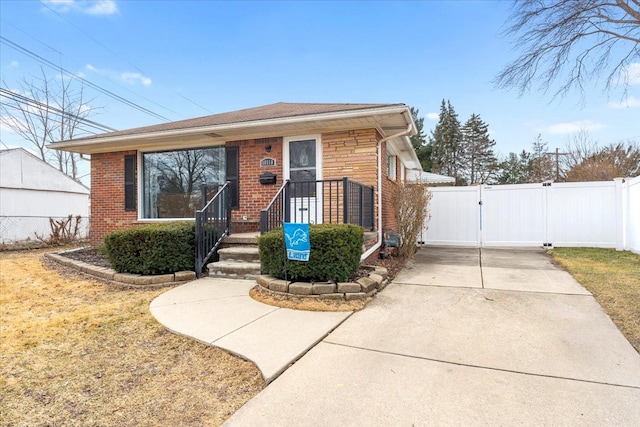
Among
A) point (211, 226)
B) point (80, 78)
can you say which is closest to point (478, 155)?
point (211, 226)

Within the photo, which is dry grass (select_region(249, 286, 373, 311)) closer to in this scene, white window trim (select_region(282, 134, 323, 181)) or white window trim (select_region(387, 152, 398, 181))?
white window trim (select_region(282, 134, 323, 181))

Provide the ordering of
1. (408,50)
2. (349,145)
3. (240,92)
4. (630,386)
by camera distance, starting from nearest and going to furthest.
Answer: (630,386), (349,145), (408,50), (240,92)

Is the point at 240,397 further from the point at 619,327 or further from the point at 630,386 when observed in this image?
the point at 619,327

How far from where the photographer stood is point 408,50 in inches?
453

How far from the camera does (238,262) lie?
5.54 metres

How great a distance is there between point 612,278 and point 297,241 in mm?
4760

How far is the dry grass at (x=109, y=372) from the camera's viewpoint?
2.07 m

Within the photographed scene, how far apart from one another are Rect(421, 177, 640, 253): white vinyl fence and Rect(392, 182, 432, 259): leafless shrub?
2.61m

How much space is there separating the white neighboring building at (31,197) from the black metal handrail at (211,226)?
1123 centimetres

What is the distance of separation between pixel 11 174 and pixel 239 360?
1771 cm

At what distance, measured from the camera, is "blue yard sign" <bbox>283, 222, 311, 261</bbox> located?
4133mm

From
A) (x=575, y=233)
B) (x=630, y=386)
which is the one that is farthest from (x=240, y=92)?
(x=630, y=386)

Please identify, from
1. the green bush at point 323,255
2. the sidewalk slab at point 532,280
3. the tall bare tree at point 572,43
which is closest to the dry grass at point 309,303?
Result: the green bush at point 323,255

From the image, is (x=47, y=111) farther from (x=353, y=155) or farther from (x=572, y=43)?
(x=572, y=43)
